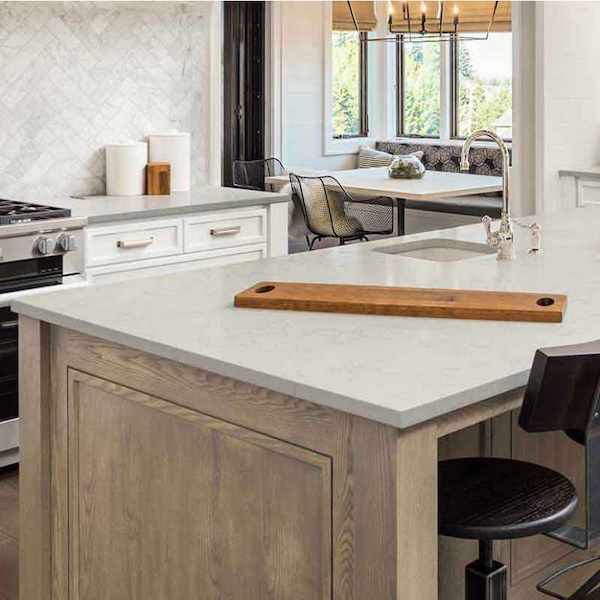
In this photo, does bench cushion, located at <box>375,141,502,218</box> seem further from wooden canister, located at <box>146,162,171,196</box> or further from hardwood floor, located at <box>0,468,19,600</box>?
Result: hardwood floor, located at <box>0,468,19,600</box>

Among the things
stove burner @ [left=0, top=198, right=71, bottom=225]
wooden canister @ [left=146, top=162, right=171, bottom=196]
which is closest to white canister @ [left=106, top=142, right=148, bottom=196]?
wooden canister @ [left=146, top=162, right=171, bottom=196]

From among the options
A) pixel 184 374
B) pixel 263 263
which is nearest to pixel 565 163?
pixel 263 263

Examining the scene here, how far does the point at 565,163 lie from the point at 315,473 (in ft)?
16.6

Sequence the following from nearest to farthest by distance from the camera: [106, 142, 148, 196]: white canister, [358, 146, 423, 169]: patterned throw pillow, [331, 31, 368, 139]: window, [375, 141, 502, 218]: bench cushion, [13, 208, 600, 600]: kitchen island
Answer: [13, 208, 600, 600]: kitchen island → [106, 142, 148, 196]: white canister → [375, 141, 502, 218]: bench cushion → [358, 146, 423, 169]: patterned throw pillow → [331, 31, 368, 139]: window

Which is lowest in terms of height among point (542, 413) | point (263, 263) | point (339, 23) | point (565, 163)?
point (542, 413)

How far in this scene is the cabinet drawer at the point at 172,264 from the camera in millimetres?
4652

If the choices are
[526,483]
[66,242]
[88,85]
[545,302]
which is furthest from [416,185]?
[526,483]

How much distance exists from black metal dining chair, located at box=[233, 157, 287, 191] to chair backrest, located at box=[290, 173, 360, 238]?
1.03m

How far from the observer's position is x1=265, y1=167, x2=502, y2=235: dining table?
23.8 feet

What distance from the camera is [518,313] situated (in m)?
2.51

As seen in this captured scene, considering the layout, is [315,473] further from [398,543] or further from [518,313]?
[518,313]

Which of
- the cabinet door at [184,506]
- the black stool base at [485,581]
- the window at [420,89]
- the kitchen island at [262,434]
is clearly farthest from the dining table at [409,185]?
the black stool base at [485,581]

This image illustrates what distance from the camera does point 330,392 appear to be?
1.95 m

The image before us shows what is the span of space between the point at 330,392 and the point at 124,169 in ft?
11.6
